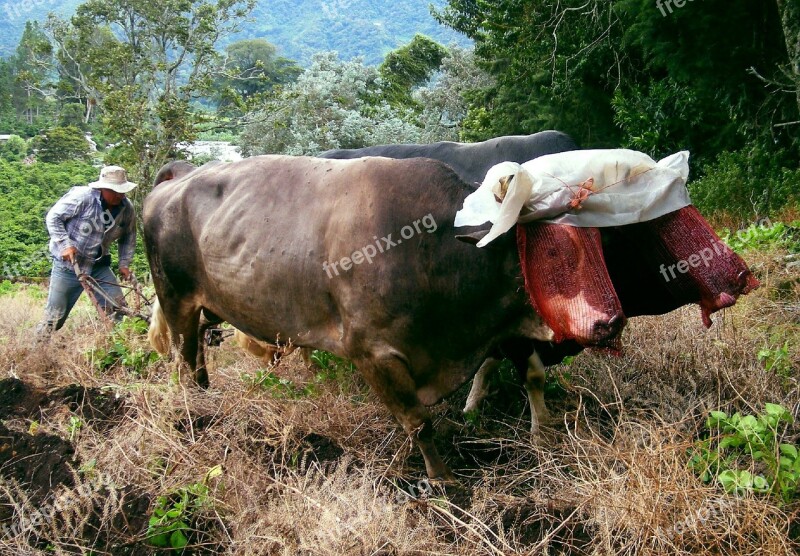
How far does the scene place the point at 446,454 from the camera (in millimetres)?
4426

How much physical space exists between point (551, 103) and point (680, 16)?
5.69 meters

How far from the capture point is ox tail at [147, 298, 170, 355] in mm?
5984

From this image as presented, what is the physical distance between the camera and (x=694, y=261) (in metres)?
3.65

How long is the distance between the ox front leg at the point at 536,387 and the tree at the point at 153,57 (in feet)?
58.1

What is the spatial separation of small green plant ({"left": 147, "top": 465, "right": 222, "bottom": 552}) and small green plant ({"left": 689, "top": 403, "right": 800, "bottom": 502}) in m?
2.17

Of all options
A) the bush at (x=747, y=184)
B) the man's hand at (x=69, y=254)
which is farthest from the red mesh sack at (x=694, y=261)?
the bush at (x=747, y=184)

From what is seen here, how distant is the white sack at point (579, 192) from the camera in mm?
3465

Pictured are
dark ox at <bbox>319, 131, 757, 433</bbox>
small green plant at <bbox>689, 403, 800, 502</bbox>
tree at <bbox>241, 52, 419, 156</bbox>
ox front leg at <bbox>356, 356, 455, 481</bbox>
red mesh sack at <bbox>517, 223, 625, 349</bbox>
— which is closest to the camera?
small green plant at <bbox>689, 403, 800, 502</bbox>

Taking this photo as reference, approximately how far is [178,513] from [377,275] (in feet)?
4.78

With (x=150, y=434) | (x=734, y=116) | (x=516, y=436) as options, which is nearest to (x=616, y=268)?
(x=516, y=436)

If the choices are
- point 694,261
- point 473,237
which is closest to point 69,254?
point 473,237

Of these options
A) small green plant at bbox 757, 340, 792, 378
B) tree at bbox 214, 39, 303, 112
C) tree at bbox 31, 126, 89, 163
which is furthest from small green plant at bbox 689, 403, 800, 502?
tree at bbox 214, 39, 303, 112

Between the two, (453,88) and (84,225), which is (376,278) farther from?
(453,88)

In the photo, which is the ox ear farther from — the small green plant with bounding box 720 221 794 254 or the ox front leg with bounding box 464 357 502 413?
the small green plant with bounding box 720 221 794 254
